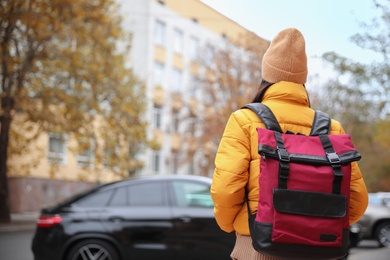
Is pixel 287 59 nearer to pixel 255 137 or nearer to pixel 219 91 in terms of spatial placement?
pixel 255 137

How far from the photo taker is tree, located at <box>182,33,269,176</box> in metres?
31.8

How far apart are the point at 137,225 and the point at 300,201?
5.46m

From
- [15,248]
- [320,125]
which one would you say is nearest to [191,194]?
[320,125]

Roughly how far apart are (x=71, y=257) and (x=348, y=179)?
5721mm

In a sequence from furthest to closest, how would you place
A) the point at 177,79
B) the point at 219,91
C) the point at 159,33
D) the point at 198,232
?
the point at 177,79 → the point at 159,33 → the point at 219,91 → the point at 198,232

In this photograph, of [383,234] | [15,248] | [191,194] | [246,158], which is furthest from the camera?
[383,234]

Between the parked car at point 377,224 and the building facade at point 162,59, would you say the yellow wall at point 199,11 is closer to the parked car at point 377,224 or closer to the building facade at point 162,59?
the parked car at point 377,224

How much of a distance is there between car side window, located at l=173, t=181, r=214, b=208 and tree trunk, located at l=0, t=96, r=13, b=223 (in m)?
13.0

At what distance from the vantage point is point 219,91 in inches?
1304

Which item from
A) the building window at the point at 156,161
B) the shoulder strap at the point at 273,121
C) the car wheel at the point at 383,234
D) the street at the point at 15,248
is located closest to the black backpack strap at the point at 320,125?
the shoulder strap at the point at 273,121

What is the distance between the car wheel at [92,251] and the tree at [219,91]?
23565 mm

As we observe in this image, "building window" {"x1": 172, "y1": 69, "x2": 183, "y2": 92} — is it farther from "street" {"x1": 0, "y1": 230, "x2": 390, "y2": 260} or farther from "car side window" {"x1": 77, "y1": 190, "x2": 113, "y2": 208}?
"car side window" {"x1": 77, "y1": 190, "x2": 113, "y2": 208}

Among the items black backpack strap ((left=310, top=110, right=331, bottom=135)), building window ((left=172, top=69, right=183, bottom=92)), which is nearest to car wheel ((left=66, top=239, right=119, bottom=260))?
black backpack strap ((left=310, top=110, right=331, bottom=135))

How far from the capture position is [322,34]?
5.32m
